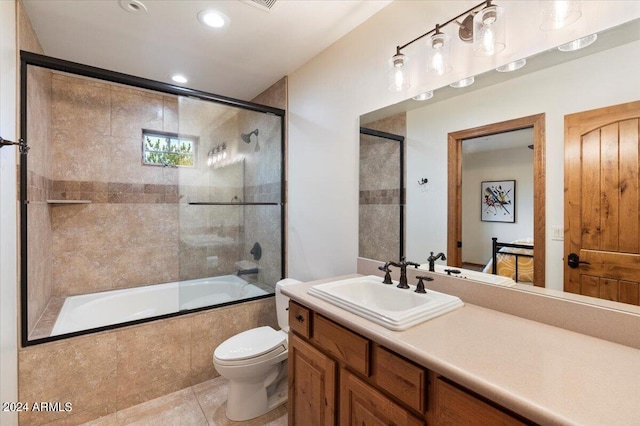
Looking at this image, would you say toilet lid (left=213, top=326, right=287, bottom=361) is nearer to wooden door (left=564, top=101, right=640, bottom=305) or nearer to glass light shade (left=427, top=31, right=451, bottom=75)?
wooden door (left=564, top=101, right=640, bottom=305)

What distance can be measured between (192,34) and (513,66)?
6.60ft

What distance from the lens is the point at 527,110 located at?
114 cm

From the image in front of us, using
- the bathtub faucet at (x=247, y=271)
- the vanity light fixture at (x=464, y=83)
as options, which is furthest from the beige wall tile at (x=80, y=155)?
the vanity light fixture at (x=464, y=83)

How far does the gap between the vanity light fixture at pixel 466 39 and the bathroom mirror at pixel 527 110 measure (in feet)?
0.35

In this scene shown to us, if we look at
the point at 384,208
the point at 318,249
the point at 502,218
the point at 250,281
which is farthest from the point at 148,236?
the point at 502,218

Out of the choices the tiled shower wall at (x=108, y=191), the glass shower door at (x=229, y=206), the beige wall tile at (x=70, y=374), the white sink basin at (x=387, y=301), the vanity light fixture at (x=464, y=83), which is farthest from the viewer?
the tiled shower wall at (x=108, y=191)

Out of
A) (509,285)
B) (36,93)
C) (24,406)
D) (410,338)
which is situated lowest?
(24,406)

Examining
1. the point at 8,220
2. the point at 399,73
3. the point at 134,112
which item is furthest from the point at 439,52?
the point at 134,112

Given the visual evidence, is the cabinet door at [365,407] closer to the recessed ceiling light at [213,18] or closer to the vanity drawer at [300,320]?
the vanity drawer at [300,320]

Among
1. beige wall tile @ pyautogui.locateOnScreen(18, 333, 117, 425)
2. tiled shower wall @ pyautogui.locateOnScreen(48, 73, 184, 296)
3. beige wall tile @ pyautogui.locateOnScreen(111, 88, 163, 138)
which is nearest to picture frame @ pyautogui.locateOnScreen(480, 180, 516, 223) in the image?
beige wall tile @ pyautogui.locateOnScreen(18, 333, 117, 425)

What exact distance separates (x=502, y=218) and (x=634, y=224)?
0.40 meters

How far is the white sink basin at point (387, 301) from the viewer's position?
103cm

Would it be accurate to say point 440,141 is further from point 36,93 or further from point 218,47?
point 36,93

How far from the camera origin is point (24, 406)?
5.28ft
